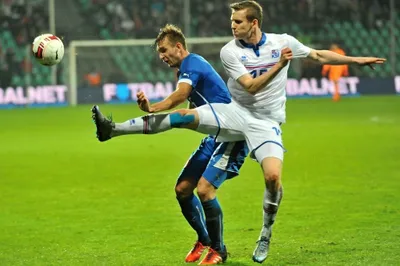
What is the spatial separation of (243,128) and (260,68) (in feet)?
1.69

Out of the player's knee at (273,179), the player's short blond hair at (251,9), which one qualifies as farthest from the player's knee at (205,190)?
the player's short blond hair at (251,9)

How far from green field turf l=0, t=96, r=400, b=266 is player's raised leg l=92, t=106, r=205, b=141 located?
1.26 metres

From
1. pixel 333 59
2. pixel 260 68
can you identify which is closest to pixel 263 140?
pixel 260 68

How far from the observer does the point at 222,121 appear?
730 centimetres

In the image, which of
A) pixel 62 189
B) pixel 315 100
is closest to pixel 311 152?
pixel 62 189

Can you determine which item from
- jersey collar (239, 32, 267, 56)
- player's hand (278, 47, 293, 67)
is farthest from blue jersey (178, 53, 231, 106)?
player's hand (278, 47, 293, 67)

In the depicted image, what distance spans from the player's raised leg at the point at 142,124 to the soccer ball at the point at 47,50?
1.35m

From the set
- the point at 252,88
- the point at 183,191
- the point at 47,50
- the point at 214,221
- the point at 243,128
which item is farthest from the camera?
the point at 47,50

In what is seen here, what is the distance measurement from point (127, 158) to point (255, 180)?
11.8 feet

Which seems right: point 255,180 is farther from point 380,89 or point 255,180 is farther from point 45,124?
point 380,89

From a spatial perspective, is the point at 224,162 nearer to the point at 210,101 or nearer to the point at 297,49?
the point at 210,101

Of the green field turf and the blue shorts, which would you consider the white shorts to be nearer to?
the blue shorts

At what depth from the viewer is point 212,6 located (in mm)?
34281

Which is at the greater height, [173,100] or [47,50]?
[47,50]
